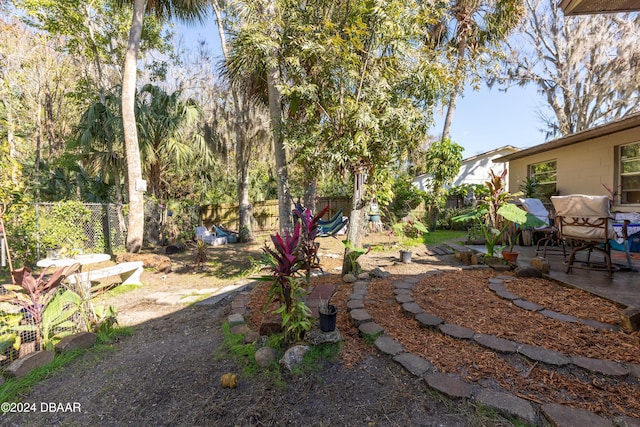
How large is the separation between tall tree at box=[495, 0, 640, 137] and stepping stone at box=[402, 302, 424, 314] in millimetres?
Result: 13898

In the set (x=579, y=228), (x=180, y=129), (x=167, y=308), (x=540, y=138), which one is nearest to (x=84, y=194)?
(x=180, y=129)

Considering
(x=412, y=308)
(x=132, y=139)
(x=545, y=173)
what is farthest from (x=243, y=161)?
(x=545, y=173)

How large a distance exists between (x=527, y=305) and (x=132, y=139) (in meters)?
7.69

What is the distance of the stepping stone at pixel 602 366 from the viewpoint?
1.70m

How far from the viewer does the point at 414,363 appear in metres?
1.92

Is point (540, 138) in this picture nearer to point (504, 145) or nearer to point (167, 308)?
point (504, 145)

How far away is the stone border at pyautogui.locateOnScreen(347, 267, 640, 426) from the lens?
56.2 inches

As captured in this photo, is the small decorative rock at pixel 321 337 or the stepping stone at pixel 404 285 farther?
the stepping stone at pixel 404 285

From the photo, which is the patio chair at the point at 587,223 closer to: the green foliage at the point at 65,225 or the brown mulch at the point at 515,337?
the brown mulch at the point at 515,337

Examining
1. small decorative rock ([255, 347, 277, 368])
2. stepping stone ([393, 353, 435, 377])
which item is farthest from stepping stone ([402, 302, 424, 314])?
small decorative rock ([255, 347, 277, 368])

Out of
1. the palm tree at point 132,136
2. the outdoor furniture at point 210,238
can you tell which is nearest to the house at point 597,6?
the palm tree at point 132,136

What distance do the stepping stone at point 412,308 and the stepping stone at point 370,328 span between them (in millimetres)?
407

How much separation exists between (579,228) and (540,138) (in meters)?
14.7

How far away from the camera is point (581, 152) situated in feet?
Answer: 20.8
